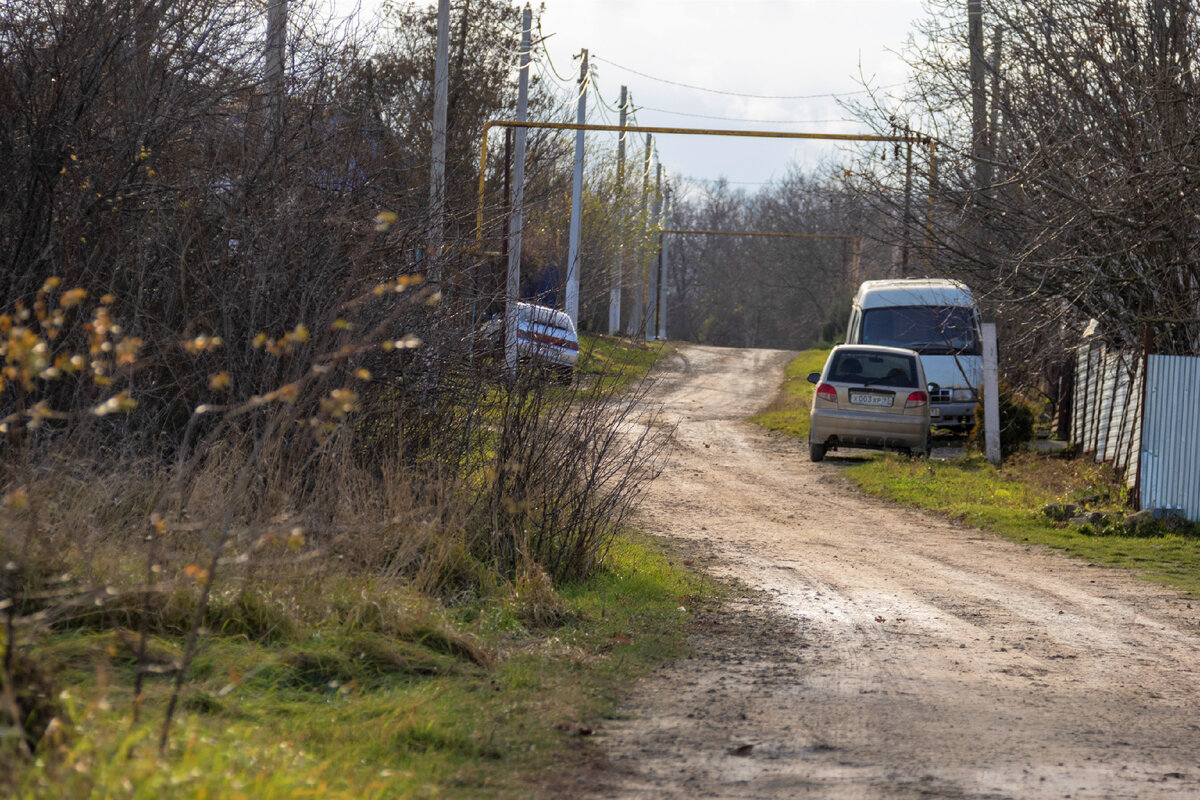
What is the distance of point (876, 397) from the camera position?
54.4ft

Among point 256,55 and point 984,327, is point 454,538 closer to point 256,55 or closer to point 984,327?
point 256,55

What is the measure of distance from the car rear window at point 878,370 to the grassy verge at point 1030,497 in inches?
45.3

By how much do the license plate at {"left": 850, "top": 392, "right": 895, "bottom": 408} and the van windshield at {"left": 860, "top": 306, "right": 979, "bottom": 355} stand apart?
108 inches

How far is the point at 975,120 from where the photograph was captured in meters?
15.7

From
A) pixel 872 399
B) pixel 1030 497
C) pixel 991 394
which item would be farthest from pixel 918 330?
pixel 1030 497

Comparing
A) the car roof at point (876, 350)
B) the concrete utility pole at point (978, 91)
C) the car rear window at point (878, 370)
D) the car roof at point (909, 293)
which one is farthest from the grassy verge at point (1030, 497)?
the concrete utility pole at point (978, 91)

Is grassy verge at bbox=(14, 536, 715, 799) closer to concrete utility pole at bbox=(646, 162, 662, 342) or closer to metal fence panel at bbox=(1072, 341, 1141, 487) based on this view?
metal fence panel at bbox=(1072, 341, 1141, 487)

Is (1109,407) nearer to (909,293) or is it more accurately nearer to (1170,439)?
(1170,439)

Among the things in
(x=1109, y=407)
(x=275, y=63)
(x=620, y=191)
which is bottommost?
(x=1109, y=407)

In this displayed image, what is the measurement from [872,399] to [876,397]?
0.07 meters

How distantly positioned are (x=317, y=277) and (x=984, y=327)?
1096cm

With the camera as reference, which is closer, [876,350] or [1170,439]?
[1170,439]

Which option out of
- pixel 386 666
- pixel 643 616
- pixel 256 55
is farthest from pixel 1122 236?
pixel 386 666

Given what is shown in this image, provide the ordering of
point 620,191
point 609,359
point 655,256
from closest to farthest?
point 609,359 → point 620,191 → point 655,256
